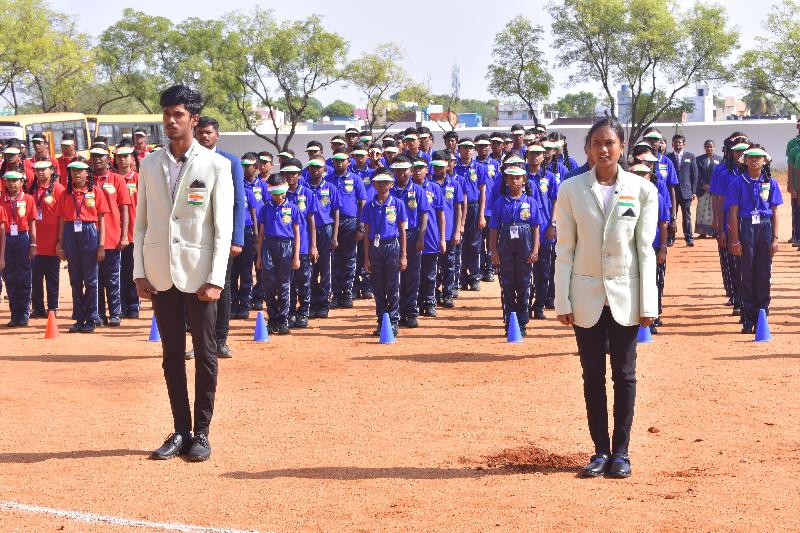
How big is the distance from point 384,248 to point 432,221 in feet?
4.08

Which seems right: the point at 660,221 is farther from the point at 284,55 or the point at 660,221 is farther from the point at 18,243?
the point at 284,55

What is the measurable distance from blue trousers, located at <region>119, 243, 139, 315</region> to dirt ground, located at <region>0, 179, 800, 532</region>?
5.35ft

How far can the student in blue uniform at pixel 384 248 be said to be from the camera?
14625mm

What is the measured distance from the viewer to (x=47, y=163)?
54.7 ft

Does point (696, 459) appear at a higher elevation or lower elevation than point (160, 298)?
lower

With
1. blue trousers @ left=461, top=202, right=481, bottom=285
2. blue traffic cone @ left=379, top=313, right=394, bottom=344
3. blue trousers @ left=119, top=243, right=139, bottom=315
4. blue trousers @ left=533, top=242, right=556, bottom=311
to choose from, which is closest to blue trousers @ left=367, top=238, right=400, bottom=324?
blue traffic cone @ left=379, top=313, right=394, bottom=344

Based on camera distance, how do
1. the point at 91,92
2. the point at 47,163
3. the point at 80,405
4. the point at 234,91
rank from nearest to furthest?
the point at 80,405
the point at 47,163
the point at 234,91
the point at 91,92

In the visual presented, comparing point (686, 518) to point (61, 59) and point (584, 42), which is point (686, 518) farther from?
point (61, 59)

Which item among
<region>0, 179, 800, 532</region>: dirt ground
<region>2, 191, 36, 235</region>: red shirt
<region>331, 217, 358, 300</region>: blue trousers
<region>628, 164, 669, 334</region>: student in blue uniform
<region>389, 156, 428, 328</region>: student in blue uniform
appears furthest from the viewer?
<region>331, 217, 358, 300</region>: blue trousers

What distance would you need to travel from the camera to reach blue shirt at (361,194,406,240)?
47.9 ft

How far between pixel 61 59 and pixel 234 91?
8162mm

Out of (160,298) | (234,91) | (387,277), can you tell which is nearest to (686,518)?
(160,298)

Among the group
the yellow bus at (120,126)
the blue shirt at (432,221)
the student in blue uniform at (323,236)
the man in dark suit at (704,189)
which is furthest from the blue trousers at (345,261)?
the yellow bus at (120,126)

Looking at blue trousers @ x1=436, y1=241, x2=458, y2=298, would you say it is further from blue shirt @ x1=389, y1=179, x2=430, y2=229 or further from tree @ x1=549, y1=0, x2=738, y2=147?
tree @ x1=549, y1=0, x2=738, y2=147
